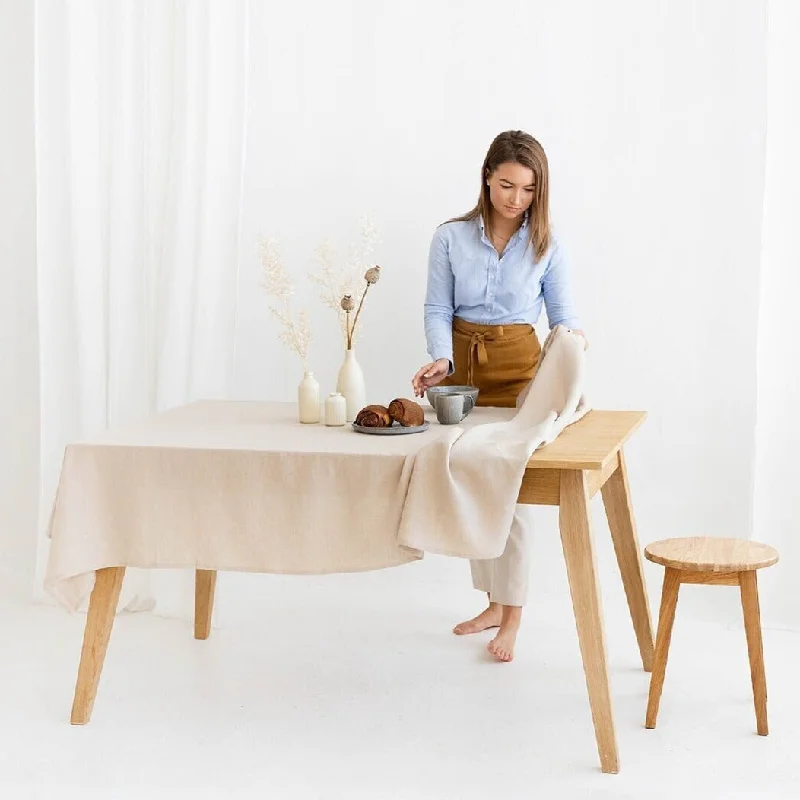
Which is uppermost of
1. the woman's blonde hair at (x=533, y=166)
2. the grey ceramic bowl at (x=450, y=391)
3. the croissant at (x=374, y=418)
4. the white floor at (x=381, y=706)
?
the woman's blonde hair at (x=533, y=166)

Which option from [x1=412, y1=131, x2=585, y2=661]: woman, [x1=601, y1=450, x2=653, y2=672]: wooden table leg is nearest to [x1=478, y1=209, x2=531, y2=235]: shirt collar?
[x1=412, y1=131, x2=585, y2=661]: woman

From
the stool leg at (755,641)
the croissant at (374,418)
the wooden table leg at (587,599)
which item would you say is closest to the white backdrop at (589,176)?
the stool leg at (755,641)

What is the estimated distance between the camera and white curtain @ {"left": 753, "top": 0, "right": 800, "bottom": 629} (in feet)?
11.2

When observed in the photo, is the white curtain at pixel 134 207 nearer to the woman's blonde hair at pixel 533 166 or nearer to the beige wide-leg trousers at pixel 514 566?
the woman's blonde hair at pixel 533 166

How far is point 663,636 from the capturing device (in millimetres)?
2732

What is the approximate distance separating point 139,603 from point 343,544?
144 centimetres

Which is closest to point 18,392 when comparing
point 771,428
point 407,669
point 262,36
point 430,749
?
point 262,36

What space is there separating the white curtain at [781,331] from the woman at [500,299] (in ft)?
2.19

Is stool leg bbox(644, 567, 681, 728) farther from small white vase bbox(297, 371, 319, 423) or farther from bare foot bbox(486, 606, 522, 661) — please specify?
small white vase bbox(297, 371, 319, 423)

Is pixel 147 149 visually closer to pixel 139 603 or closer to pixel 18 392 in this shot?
Answer: pixel 18 392

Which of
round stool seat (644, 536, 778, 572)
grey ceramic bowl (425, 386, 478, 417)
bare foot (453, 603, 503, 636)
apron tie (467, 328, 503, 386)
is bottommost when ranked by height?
bare foot (453, 603, 503, 636)

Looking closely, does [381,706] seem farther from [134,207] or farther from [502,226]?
[134,207]

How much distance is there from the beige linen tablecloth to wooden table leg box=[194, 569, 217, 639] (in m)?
0.77

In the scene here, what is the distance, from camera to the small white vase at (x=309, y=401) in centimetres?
291
